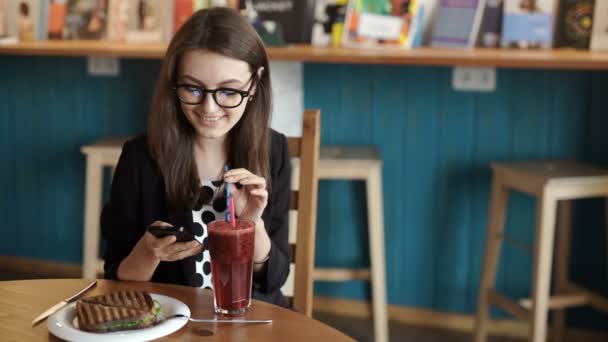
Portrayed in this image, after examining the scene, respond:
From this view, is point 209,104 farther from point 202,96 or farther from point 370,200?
point 370,200

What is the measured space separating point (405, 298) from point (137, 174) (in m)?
1.80

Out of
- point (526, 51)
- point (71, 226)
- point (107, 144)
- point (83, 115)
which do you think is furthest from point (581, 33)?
point (71, 226)

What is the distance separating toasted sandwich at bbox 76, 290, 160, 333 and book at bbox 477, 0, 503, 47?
217 cm

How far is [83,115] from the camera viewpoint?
3.37 metres

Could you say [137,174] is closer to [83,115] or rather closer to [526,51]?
[526,51]

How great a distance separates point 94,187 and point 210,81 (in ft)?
5.14

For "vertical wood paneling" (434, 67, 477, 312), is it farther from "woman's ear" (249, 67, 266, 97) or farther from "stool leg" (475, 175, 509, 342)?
"woman's ear" (249, 67, 266, 97)

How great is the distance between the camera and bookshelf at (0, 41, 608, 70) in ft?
7.74

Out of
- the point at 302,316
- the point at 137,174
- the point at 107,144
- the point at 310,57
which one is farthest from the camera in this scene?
the point at 107,144

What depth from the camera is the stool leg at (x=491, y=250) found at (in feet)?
8.63

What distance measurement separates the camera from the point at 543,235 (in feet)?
7.76

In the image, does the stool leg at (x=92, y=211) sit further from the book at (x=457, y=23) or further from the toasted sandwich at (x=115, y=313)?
the toasted sandwich at (x=115, y=313)

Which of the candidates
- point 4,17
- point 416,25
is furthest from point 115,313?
point 4,17

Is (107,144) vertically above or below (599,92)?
below
